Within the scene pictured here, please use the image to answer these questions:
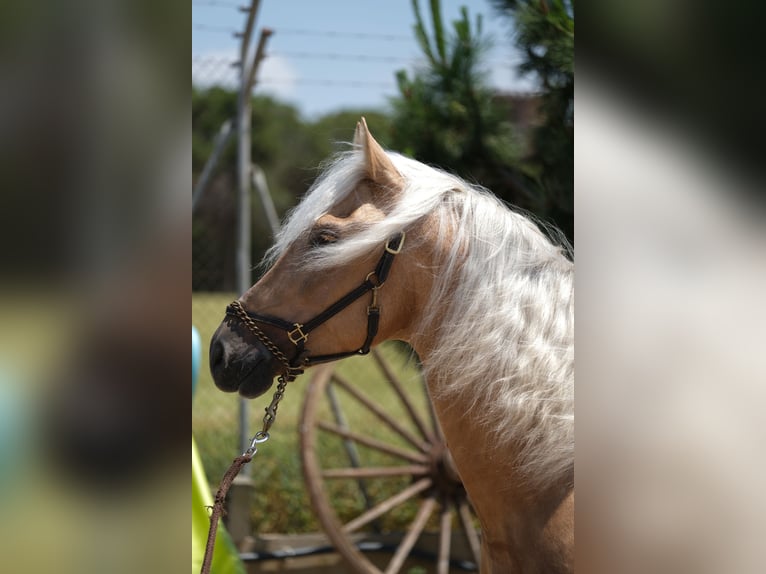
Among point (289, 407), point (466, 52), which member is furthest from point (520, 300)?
point (289, 407)

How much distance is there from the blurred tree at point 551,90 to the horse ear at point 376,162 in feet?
3.57

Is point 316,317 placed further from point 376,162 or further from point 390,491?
point 390,491

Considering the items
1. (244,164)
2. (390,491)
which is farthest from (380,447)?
(244,164)

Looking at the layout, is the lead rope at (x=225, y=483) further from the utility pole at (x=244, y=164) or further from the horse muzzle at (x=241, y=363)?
the utility pole at (x=244, y=164)

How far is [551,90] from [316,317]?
5.28 feet

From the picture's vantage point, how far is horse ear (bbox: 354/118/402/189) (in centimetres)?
153

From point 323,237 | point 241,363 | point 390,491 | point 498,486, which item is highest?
point 323,237

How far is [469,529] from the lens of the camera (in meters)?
3.30

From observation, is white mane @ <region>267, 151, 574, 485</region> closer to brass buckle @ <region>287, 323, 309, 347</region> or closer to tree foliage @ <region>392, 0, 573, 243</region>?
brass buckle @ <region>287, 323, 309, 347</region>

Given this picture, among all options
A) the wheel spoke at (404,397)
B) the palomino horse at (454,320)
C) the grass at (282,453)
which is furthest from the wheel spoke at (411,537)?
the palomino horse at (454,320)

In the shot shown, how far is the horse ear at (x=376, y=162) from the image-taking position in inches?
60.2
